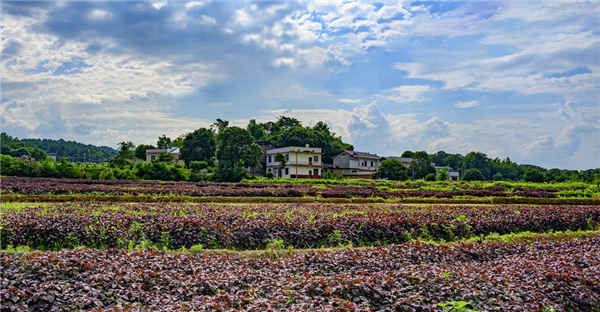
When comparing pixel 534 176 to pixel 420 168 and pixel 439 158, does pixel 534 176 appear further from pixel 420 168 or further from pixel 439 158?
pixel 439 158

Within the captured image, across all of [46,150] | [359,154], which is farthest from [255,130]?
[46,150]

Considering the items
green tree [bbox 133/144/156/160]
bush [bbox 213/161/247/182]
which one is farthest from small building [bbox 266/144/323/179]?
green tree [bbox 133/144/156/160]

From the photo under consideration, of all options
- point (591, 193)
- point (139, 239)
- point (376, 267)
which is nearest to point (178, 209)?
point (139, 239)

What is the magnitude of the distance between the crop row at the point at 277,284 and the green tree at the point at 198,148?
56.6 m

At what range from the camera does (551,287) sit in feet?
21.1

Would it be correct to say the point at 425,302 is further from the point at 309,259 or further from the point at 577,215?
the point at 577,215

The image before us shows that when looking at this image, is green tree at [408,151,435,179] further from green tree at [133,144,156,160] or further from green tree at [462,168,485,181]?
green tree at [133,144,156,160]

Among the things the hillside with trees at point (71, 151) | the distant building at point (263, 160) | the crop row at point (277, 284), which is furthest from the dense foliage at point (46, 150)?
the crop row at point (277, 284)

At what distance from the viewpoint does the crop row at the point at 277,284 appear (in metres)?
5.19

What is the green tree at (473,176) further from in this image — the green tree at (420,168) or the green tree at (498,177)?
the green tree at (498,177)

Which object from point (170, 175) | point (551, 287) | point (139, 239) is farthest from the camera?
point (170, 175)

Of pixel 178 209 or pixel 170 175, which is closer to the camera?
pixel 178 209

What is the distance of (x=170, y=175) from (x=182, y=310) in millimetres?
37598

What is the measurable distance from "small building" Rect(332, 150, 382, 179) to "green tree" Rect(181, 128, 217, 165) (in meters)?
19.6
